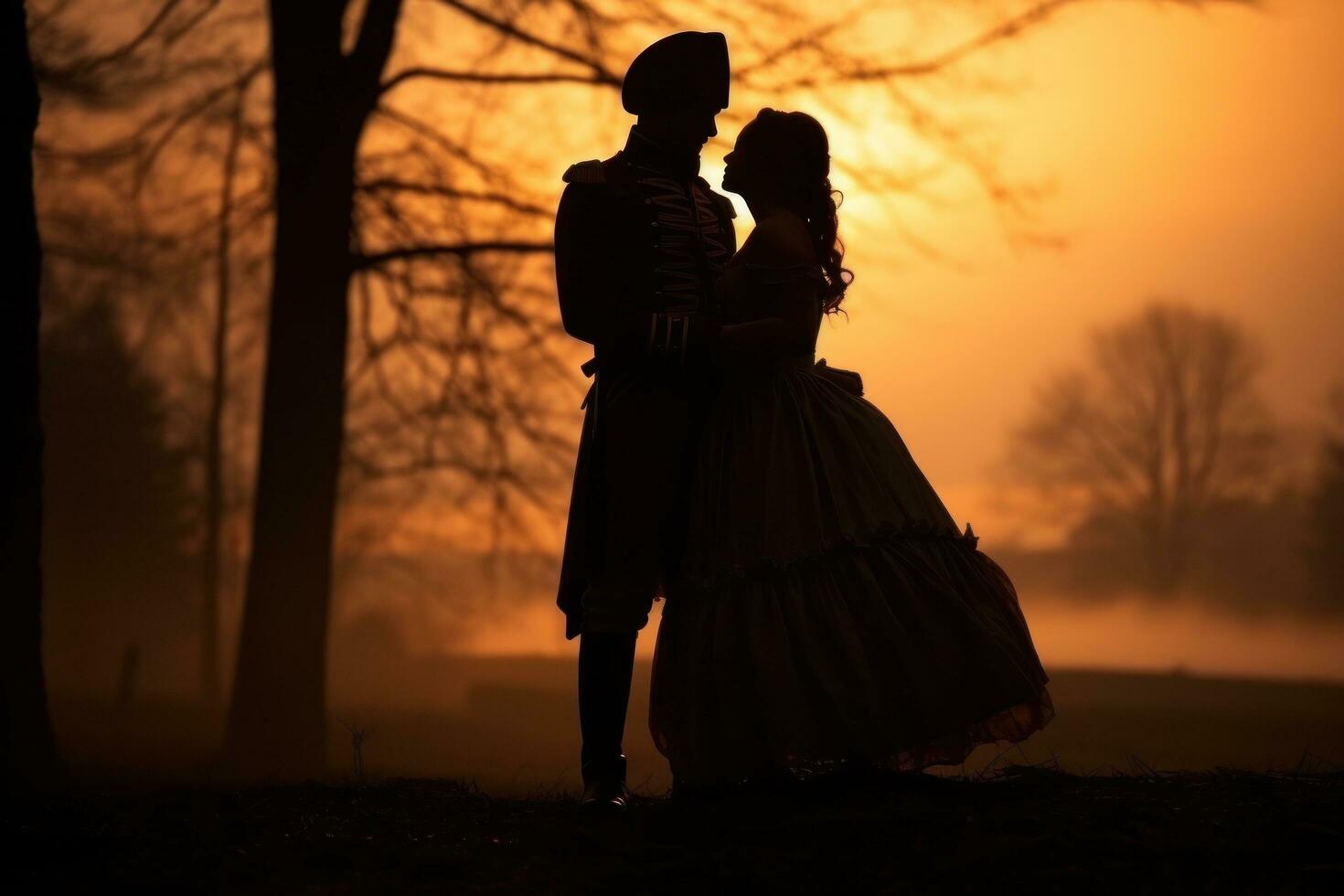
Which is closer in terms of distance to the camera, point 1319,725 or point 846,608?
point 846,608

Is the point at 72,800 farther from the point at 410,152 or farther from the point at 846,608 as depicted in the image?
the point at 410,152

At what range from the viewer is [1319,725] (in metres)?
10.5

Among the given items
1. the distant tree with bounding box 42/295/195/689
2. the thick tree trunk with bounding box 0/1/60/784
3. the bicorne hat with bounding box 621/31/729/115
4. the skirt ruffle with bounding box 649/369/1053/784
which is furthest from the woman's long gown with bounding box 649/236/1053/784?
the distant tree with bounding box 42/295/195/689

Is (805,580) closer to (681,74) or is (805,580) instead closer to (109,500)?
(681,74)

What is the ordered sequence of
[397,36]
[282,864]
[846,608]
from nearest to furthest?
1. [282,864]
2. [846,608]
3. [397,36]

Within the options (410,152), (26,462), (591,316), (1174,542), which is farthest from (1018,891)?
(1174,542)

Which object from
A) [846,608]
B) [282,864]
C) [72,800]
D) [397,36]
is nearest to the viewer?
[282,864]

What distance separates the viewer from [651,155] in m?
4.04

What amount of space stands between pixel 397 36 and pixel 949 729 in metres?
6.86

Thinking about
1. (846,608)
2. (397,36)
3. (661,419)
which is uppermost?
(397,36)

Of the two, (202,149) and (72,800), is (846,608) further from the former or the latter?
(202,149)

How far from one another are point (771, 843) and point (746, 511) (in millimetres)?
966

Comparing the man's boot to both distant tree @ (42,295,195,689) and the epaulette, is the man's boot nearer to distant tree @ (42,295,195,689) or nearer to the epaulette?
the epaulette

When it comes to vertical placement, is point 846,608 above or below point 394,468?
below
